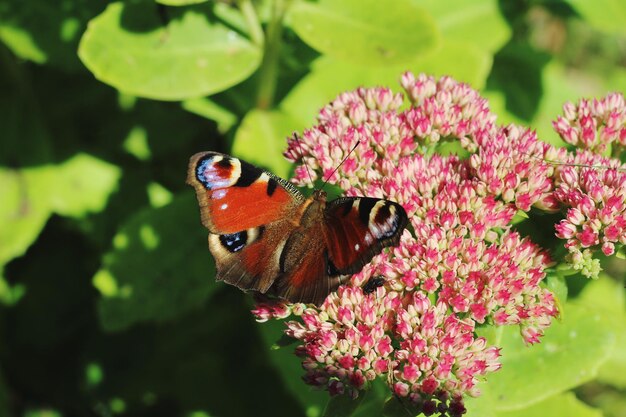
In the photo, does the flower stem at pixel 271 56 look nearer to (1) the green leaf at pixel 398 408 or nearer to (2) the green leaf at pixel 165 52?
(2) the green leaf at pixel 165 52

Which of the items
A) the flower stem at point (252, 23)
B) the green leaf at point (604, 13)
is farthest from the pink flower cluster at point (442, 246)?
the green leaf at point (604, 13)

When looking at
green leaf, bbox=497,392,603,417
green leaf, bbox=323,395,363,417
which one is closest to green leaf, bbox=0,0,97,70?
green leaf, bbox=323,395,363,417

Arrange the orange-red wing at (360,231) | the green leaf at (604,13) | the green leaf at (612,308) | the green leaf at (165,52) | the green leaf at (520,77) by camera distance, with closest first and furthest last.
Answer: the orange-red wing at (360,231) → the green leaf at (165,52) → the green leaf at (604,13) → the green leaf at (612,308) → the green leaf at (520,77)

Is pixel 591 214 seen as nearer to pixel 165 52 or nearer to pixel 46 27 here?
pixel 165 52

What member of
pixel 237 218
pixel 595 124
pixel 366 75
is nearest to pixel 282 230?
pixel 237 218

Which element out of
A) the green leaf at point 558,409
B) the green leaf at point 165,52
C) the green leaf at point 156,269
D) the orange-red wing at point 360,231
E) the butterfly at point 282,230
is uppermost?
the orange-red wing at point 360,231

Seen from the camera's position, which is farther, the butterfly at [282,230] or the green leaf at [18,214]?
the green leaf at [18,214]

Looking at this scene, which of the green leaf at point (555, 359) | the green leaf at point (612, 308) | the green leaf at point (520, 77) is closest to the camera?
the green leaf at point (555, 359)
